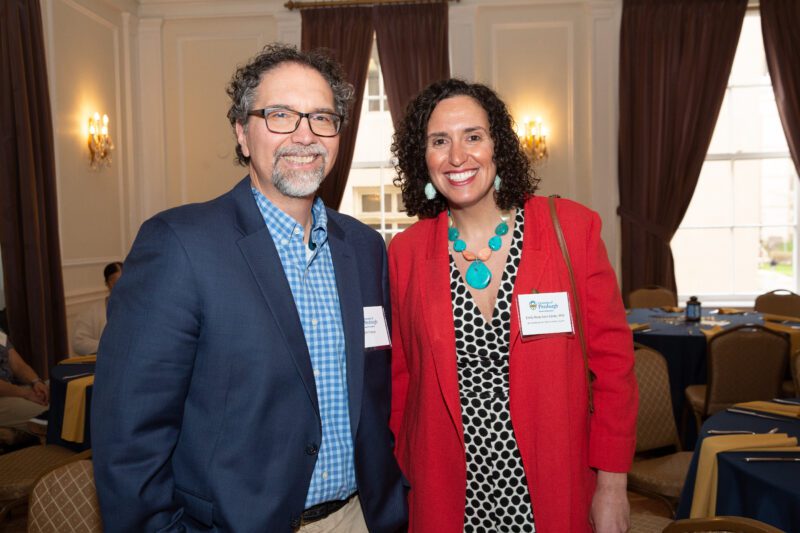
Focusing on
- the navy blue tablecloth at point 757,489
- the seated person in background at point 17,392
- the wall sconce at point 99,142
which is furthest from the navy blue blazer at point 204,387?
the wall sconce at point 99,142

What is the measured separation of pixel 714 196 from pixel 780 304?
200 cm

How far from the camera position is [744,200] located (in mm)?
7902

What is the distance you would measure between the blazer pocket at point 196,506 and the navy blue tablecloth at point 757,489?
1709mm

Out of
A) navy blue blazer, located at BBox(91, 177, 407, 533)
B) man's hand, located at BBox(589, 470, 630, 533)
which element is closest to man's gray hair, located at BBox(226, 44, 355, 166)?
navy blue blazer, located at BBox(91, 177, 407, 533)

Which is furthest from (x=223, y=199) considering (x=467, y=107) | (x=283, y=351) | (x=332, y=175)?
(x=332, y=175)

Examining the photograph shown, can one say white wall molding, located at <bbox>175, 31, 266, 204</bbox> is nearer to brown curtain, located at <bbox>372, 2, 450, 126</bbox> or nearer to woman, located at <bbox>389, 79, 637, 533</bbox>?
brown curtain, located at <bbox>372, 2, 450, 126</bbox>

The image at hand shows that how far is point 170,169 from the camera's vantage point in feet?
26.0

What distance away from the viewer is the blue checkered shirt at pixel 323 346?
1.45 m

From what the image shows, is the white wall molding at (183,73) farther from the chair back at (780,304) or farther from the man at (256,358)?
the man at (256,358)

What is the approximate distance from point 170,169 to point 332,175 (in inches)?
78.4

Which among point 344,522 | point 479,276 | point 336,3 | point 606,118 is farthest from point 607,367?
point 336,3

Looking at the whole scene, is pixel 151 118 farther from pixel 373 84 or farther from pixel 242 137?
pixel 242 137

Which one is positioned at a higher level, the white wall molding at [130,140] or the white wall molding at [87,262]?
the white wall molding at [130,140]

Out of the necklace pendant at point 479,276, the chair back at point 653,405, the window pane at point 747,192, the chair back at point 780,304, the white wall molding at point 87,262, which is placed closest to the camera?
the necklace pendant at point 479,276
